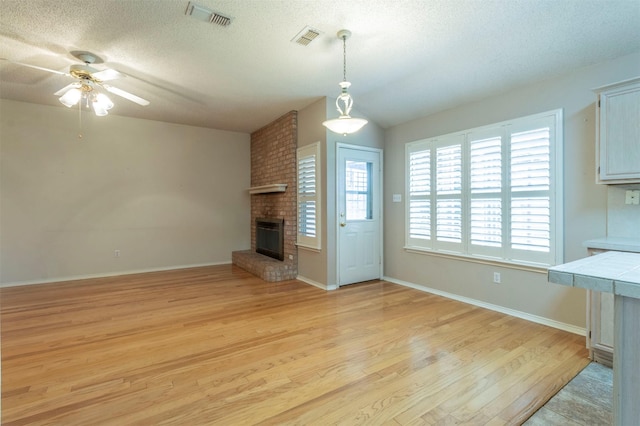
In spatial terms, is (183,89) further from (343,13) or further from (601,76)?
(601,76)

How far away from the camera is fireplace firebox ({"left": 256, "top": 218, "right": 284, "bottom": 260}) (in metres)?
5.48

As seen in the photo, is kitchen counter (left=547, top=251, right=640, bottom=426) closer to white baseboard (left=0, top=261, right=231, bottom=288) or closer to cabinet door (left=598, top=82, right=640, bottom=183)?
cabinet door (left=598, top=82, right=640, bottom=183)

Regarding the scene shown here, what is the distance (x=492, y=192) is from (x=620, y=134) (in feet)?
4.08

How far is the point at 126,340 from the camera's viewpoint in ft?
9.09

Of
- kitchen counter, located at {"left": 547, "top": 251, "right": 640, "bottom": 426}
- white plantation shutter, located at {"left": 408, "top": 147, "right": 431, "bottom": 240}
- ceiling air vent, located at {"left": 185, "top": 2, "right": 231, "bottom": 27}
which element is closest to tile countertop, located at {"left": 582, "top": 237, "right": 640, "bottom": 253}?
kitchen counter, located at {"left": 547, "top": 251, "right": 640, "bottom": 426}

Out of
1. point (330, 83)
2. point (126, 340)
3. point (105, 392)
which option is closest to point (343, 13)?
point (330, 83)

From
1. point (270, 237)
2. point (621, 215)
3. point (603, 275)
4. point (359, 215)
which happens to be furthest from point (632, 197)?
point (270, 237)

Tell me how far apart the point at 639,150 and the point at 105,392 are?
170 inches

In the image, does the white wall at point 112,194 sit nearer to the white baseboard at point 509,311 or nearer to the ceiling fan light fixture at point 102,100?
the ceiling fan light fixture at point 102,100

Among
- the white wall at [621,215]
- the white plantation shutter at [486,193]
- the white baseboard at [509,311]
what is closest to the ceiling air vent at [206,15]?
the white plantation shutter at [486,193]

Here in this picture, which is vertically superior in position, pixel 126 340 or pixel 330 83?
pixel 330 83

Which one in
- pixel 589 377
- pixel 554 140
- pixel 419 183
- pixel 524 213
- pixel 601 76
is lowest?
pixel 589 377

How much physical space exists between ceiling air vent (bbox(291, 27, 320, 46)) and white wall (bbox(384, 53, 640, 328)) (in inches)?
87.7

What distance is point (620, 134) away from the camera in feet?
7.98
